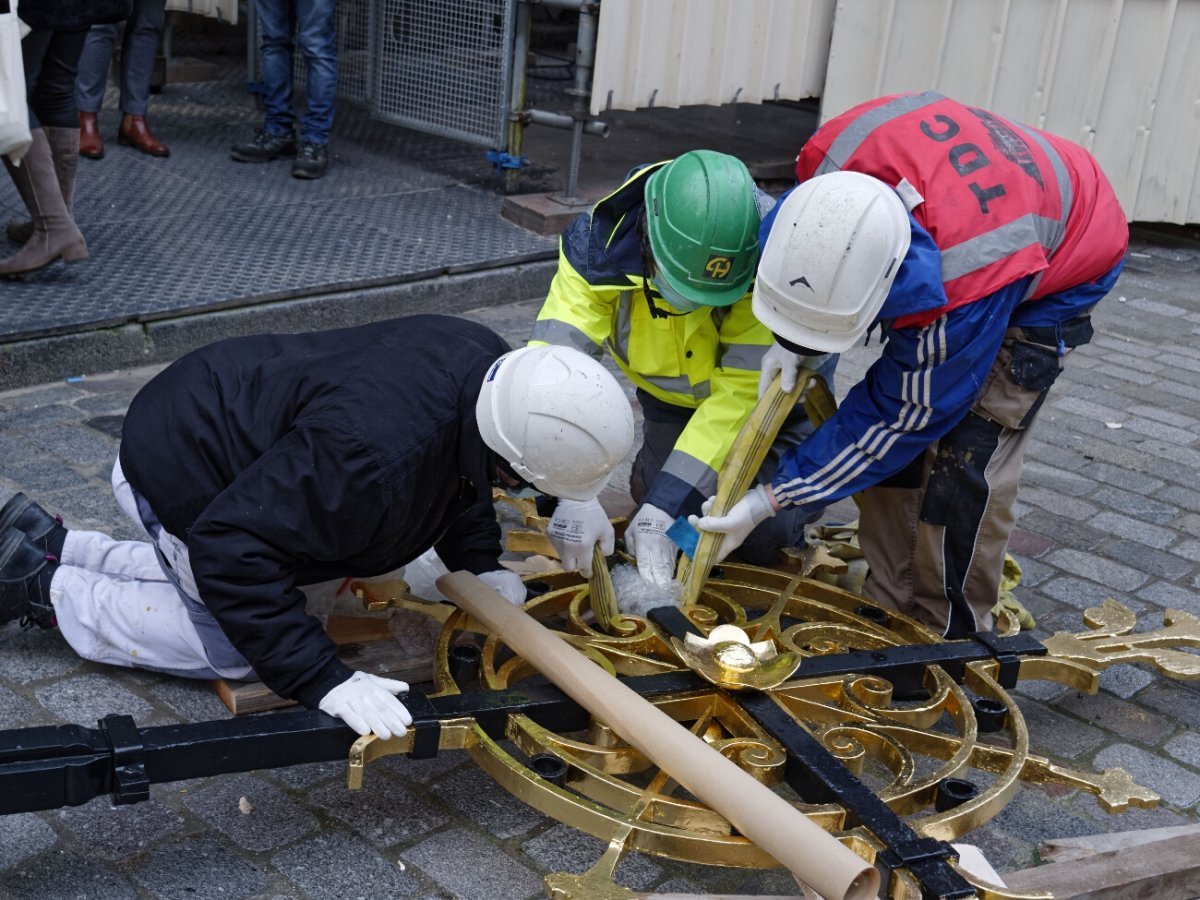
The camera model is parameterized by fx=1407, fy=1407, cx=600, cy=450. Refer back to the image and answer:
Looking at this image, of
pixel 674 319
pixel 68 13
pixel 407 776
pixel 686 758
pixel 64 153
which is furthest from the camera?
pixel 64 153

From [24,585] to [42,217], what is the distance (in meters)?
2.07

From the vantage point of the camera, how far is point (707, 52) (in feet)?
21.1

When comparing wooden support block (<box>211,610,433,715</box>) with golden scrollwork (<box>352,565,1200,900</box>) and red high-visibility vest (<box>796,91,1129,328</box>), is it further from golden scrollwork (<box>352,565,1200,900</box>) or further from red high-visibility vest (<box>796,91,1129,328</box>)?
red high-visibility vest (<box>796,91,1129,328</box>)

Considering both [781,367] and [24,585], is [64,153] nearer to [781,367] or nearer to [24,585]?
[24,585]

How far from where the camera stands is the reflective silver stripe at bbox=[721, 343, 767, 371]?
3.25 metres

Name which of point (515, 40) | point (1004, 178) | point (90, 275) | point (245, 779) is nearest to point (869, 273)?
point (1004, 178)

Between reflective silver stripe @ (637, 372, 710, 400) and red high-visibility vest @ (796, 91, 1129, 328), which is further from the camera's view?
reflective silver stripe @ (637, 372, 710, 400)

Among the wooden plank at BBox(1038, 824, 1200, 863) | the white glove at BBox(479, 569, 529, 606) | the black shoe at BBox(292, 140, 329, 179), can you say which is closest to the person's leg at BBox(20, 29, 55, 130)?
the black shoe at BBox(292, 140, 329, 179)

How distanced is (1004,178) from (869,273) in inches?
17.3

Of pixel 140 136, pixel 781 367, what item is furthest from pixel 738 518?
pixel 140 136

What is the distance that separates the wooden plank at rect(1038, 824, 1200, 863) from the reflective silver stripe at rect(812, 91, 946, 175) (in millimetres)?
1413

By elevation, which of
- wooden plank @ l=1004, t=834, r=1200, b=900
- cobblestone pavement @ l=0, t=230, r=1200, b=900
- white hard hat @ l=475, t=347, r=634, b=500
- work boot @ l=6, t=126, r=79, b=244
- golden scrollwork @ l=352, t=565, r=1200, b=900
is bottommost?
cobblestone pavement @ l=0, t=230, r=1200, b=900

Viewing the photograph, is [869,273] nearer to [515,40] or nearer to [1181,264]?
[515,40]

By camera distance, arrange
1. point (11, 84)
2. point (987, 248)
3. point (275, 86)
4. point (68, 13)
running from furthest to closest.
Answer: point (275, 86) → point (68, 13) → point (11, 84) → point (987, 248)
